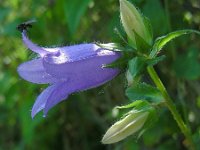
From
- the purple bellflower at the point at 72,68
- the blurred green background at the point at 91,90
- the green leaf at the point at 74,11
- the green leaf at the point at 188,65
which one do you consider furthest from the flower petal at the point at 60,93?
the green leaf at the point at 188,65

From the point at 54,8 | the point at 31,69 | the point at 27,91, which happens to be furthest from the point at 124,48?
the point at 27,91

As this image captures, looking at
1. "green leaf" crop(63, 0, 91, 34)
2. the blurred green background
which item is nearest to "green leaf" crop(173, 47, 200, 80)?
the blurred green background

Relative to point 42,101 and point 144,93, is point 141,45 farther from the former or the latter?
point 42,101

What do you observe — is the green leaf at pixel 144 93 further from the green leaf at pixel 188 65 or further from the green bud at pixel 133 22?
the green leaf at pixel 188 65

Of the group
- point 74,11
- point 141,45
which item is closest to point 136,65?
point 141,45

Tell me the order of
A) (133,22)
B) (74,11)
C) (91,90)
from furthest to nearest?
(91,90), (74,11), (133,22)

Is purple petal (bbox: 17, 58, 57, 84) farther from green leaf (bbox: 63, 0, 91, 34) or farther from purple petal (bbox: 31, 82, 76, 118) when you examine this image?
green leaf (bbox: 63, 0, 91, 34)
